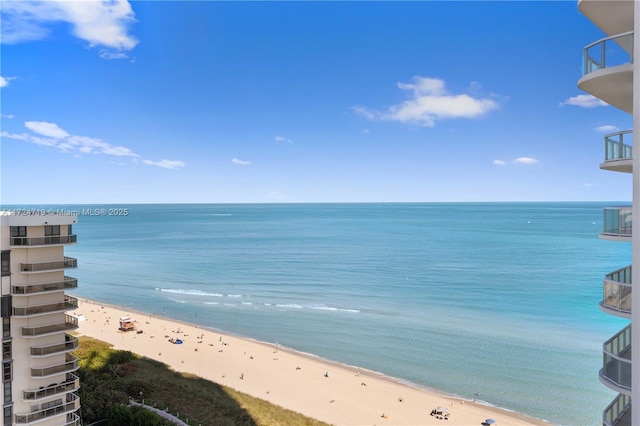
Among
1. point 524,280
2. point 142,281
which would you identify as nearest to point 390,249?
point 524,280

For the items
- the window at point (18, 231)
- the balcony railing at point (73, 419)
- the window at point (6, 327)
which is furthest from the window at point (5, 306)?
the balcony railing at point (73, 419)

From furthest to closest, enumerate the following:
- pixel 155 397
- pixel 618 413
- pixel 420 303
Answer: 1. pixel 420 303
2. pixel 155 397
3. pixel 618 413

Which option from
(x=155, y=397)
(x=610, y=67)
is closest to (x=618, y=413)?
(x=610, y=67)

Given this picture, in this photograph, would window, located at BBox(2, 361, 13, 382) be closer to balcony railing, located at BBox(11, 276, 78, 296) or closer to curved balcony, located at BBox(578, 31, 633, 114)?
balcony railing, located at BBox(11, 276, 78, 296)

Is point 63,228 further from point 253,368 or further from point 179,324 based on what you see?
point 179,324

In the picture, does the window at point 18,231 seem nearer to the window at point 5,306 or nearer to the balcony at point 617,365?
the window at point 5,306

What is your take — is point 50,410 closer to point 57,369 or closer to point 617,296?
point 57,369
